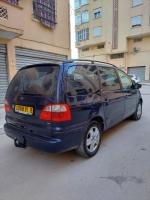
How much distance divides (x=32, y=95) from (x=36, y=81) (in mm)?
247

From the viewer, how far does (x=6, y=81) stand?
768 centimetres

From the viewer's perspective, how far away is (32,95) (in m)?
2.82

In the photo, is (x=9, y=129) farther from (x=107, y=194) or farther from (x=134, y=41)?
(x=134, y=41)

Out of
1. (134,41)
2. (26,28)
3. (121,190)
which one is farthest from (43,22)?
(134,41)

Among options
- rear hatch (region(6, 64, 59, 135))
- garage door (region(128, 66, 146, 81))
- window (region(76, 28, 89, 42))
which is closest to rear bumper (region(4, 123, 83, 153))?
rear hatch (region(6, 64, 59, 135))

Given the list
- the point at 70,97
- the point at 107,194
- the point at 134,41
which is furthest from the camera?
the point at 134,41

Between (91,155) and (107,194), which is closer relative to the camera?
(107,194)

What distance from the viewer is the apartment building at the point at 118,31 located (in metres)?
26.3

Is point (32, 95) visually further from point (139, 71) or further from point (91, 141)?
point (139, 71)

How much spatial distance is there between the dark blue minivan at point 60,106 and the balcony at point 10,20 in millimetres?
4209

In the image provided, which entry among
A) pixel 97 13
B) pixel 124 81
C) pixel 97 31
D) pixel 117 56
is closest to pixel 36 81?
pixel 124 81

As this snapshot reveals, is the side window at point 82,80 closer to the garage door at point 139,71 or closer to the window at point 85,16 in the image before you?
the garage door at point 139,71

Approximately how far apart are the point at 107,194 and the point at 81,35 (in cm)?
3417

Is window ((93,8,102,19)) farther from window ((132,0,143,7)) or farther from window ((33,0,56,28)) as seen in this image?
window ((33,0,56,28))
